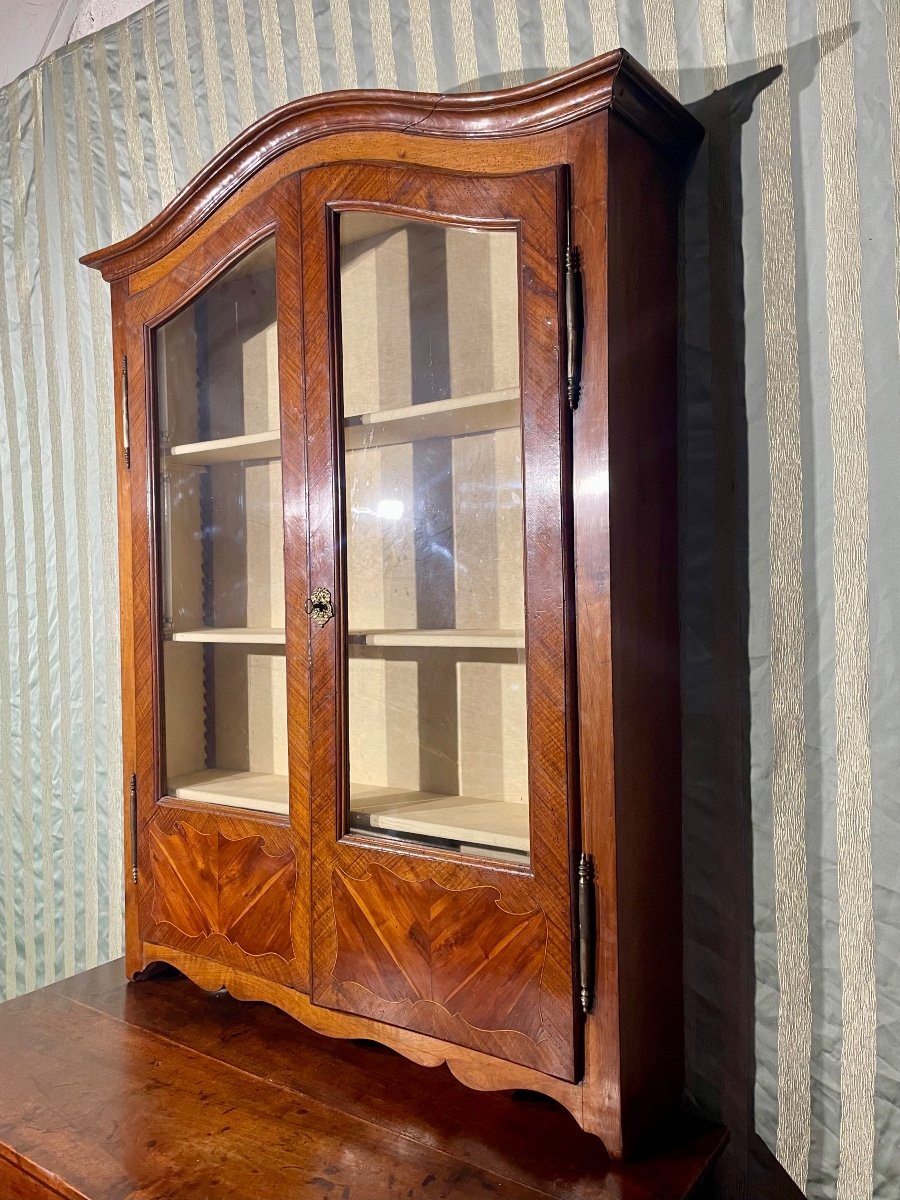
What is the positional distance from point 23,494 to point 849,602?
5.20ft

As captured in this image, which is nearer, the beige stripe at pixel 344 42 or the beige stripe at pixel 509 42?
the beige stripe at pixel 509 42

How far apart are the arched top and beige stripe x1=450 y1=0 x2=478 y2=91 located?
281mm

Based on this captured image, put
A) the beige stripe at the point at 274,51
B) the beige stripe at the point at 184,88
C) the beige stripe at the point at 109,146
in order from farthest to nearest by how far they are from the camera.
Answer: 1. the beige stripe at the point at 109,146
2. the beige stripe at the point at 184,88
3. the beige stripe at the point at 274,51

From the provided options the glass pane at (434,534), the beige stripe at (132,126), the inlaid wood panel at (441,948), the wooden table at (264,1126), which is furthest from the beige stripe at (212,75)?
the wooden table at (264,1126)

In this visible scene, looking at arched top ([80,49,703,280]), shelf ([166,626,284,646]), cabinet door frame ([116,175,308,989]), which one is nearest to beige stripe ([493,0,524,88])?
arched top ([80,49,703,280])

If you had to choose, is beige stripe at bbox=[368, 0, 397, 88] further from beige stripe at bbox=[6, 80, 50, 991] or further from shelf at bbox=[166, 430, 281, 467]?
beige stripe at bbox=[6, 80, 50, 991]

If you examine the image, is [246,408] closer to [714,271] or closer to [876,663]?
[714,271]

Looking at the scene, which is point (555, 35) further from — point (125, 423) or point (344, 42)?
point (125, 423)

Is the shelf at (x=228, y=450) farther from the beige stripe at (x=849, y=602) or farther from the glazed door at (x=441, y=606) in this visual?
the beige stripe at (x=849, y=602)

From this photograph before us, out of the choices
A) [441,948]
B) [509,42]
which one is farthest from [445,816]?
[509,42]

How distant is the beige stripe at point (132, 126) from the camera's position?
1709 millimetres

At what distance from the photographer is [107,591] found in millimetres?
1730

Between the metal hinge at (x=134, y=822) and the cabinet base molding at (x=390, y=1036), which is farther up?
the metal hinge at (x=134, y=822)

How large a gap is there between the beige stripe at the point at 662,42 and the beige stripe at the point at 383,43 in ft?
1.36
